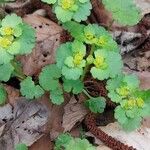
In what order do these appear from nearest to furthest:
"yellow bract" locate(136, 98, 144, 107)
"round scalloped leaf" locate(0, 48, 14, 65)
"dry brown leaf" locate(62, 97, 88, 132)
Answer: "round scalloped leaf" locate(0, 48, 14, 65)
"yellow bract" locate(136, 98, 144, 107)
"dry brown leaf" locate(62, 97, 88, 132)

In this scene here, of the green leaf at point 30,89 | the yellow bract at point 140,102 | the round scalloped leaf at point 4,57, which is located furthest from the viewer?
the green leaf at point 30,89

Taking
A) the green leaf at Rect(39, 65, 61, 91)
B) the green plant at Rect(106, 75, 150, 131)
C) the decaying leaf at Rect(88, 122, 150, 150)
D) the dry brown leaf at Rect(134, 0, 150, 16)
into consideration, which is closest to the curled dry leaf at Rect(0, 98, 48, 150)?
the green leaf at Rect(39, 65, 61, 91)

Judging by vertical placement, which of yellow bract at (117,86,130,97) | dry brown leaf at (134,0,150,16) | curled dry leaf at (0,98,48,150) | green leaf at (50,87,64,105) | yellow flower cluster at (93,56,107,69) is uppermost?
yellow flower cluster at (93,56,107,69)

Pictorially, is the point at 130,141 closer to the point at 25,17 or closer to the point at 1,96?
the point at 1,96

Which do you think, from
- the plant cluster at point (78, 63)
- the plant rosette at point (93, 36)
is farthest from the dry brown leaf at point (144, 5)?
the plant rosette at point (93, 36)

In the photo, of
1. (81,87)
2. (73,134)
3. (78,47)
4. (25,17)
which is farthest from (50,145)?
(25,17)

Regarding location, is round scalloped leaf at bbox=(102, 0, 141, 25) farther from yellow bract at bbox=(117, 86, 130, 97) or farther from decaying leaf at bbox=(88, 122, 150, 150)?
decaying leaf at bbox=(88, 122, 150, 150)

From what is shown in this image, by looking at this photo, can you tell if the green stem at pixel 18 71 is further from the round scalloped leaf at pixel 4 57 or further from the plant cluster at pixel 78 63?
the round scalloped leaf at pixel 4 57
